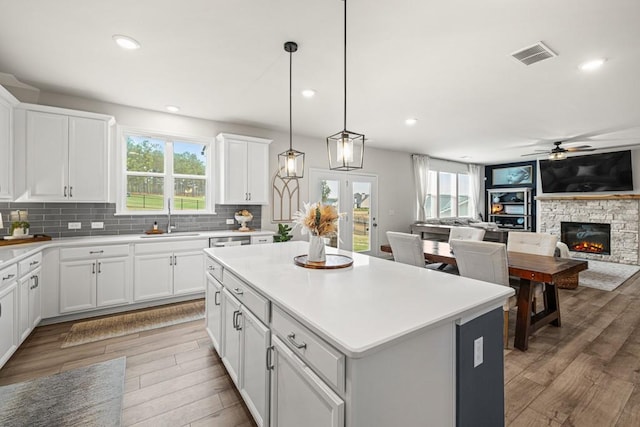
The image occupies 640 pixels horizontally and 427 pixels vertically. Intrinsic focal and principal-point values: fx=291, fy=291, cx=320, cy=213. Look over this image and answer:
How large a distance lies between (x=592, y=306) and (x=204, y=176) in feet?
18.4

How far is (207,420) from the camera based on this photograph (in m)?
1.79

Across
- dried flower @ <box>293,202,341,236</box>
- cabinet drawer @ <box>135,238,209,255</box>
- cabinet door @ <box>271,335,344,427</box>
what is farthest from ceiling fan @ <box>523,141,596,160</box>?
cabinet door @ <box>271,335,344,427</box>

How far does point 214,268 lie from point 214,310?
0.35 meters

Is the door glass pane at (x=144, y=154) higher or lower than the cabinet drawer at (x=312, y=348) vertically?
higher

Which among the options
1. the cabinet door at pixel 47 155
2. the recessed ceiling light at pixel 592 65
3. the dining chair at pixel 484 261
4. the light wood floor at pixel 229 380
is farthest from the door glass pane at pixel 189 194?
the recessed ceiling light at pixel 592 65

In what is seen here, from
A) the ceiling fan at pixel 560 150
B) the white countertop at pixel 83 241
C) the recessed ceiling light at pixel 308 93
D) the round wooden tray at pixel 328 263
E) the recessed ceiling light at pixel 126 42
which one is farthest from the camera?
the ceiling fan at pixel 560 150

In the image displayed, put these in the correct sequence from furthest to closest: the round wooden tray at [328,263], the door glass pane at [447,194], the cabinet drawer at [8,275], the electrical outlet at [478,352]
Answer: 1. the door glass pane at [447,194]
2. the cabinet drawer at [8,275]
3. the round wooden tray at [328,263]
4. the electrical outlet at [478,352]

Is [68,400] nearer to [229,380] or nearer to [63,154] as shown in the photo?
[229,380]

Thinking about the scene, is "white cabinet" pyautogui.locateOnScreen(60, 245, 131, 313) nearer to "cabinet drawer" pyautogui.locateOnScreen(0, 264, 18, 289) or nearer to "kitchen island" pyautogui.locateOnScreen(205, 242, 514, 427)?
"cabinet drawer" pyautogui.locateOnScreen(0, 264, 18, 289)

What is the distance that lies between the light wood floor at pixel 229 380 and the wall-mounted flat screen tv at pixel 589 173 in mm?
4812

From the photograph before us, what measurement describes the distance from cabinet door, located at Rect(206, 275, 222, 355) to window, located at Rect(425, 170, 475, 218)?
648cm

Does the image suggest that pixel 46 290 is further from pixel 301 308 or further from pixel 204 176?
pixel 301 308

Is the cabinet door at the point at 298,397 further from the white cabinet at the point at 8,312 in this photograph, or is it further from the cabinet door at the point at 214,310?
the white cabinet at the point at 8,312

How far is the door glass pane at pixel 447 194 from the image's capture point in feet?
26.5
